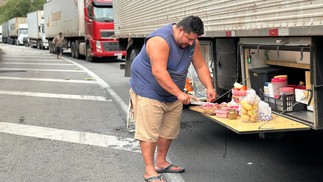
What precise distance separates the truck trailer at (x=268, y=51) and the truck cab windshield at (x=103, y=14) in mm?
14670

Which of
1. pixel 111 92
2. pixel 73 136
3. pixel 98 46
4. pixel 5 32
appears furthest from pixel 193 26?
pixel 5 32

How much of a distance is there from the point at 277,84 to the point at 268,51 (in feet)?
1.67

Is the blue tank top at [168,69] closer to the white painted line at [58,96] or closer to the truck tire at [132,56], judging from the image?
the white painted line at [58,96]

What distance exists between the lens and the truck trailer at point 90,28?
21344mm

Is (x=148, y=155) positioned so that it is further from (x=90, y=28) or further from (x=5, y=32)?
(x=5, y=32)

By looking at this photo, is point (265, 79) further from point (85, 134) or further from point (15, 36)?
point (15, 36)

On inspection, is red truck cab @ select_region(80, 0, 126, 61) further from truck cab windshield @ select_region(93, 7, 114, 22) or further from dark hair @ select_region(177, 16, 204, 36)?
dark hair @ select_region(177, 16, 204, 36)

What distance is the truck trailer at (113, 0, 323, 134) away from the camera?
3.79m

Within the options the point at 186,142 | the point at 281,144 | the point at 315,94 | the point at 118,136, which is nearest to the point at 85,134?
→ the point at 118,136

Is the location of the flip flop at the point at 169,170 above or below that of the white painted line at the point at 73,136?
below

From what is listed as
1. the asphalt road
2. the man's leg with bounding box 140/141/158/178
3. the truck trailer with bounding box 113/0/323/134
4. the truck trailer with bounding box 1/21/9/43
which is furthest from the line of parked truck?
the truck trailer with bounding box 1/21/9/43

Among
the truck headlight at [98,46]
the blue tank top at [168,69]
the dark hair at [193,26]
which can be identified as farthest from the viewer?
the truck headlight at [98,46]

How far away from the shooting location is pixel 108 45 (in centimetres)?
2208

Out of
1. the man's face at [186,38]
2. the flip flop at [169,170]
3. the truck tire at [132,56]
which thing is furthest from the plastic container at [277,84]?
the truck tire at [132,56]
